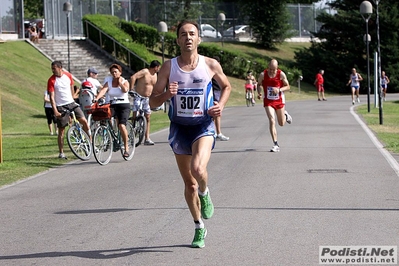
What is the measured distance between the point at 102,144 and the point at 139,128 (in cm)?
281

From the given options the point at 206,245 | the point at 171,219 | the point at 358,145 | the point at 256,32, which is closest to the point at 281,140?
the point at 358,145

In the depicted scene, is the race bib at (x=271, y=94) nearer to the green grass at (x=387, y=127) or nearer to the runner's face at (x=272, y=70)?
the runner's face at (x=272, y=70)

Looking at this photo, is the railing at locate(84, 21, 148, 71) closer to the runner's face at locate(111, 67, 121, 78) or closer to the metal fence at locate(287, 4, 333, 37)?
the metal fence at locate(287, 4, 333, 37)

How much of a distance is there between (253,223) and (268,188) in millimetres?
2728

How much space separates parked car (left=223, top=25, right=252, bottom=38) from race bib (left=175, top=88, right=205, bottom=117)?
191 feet

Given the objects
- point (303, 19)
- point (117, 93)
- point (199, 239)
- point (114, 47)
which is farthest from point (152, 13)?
point (199, 239)

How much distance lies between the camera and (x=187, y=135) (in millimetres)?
7742

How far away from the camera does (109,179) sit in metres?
13.0

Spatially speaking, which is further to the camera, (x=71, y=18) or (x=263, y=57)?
(x=263, y=57)

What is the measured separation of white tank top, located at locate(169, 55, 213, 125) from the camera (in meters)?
7.66

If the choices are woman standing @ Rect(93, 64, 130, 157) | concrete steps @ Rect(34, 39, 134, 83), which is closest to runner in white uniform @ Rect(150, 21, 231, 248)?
woman standing @ Rect(93, 64, 130, 157)

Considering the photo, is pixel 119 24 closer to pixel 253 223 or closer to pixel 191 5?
pixel 191 5

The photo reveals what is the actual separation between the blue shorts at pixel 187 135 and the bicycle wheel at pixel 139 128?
33.8ft

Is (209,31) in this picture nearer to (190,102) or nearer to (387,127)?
(387,127)
